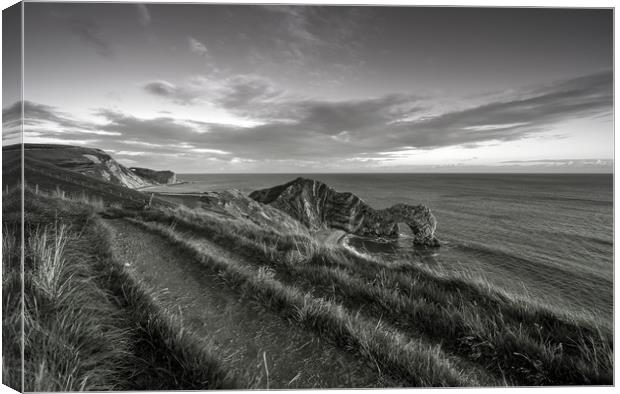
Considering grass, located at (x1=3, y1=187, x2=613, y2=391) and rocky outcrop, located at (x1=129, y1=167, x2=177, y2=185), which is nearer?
grass, located at (x1=3, y1=187, x2=613, y2=391)

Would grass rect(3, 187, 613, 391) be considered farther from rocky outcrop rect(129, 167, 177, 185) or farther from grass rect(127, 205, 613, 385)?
rocky outcrop rect(129, 167, 177, 185)

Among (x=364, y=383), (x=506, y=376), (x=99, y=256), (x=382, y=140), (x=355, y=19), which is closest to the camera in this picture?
(x=364, y=383)

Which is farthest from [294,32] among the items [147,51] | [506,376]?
[506,376]

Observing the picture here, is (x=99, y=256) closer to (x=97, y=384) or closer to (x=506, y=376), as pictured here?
(x=97, y=384)

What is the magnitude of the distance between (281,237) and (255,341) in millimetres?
2999

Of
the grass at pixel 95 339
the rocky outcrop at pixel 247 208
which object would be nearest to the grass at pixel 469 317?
the grass at pixel 95 339

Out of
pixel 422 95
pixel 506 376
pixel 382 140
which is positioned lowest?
pixel 506 376

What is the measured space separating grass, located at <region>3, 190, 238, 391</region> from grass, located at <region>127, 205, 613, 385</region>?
157cm

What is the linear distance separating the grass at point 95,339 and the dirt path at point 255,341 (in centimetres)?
23

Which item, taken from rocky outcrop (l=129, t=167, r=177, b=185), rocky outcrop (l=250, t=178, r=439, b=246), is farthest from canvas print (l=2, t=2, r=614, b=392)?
rocky outcrop (l=250, t=178, r=439, b=246)

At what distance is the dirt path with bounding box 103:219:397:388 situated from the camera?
245cm

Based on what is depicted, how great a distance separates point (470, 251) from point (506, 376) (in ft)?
65.6

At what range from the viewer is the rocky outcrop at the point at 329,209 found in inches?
1010

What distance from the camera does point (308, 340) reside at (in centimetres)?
262
